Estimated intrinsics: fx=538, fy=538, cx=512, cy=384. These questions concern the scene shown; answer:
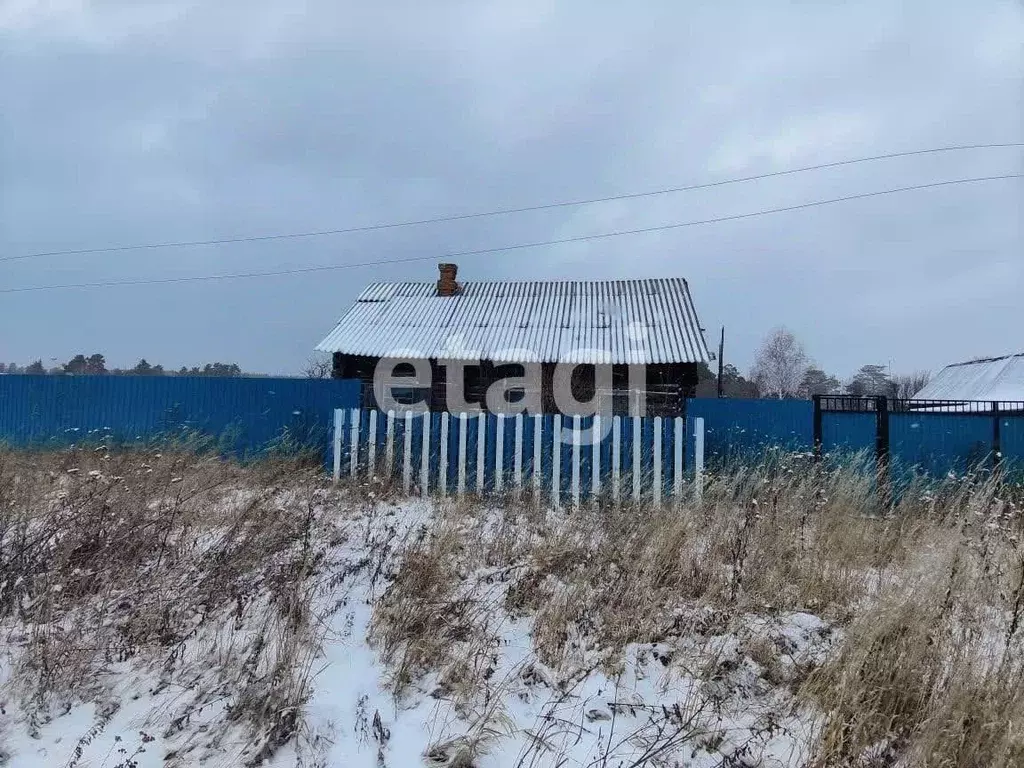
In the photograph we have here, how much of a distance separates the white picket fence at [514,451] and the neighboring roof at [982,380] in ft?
44.0

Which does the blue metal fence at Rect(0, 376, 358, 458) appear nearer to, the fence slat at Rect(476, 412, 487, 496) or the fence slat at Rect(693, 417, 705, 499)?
the fence slat at Rect(476, 412, 487, 496)

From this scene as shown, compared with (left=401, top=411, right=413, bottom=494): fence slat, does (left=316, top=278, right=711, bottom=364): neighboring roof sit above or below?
above

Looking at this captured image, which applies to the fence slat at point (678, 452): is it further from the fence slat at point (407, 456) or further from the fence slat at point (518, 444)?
the fence slat at point (407, 456)

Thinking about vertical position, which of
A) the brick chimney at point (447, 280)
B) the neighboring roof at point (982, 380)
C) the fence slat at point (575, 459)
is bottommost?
the fence slat at point (575, 459)

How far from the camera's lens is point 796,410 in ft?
23.3

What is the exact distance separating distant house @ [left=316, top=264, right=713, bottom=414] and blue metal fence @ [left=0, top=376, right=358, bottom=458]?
2.84 meters

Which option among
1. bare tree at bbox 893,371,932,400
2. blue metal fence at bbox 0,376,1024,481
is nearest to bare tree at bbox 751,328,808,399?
bare tree at bbox 893,371,932,400

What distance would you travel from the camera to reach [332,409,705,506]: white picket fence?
545cm

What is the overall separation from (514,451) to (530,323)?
6.12 metres

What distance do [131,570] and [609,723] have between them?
104 inches

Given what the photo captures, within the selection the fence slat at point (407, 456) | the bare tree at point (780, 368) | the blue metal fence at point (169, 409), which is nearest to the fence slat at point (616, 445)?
the fence slat at point (407, 456)

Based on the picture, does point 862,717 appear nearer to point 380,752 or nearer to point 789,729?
point 789,729

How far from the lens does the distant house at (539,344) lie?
33.7 ft

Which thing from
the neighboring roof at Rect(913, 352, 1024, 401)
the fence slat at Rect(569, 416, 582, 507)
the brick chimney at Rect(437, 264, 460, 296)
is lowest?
the fence slat at Rect(569, 416, 582, 507)
